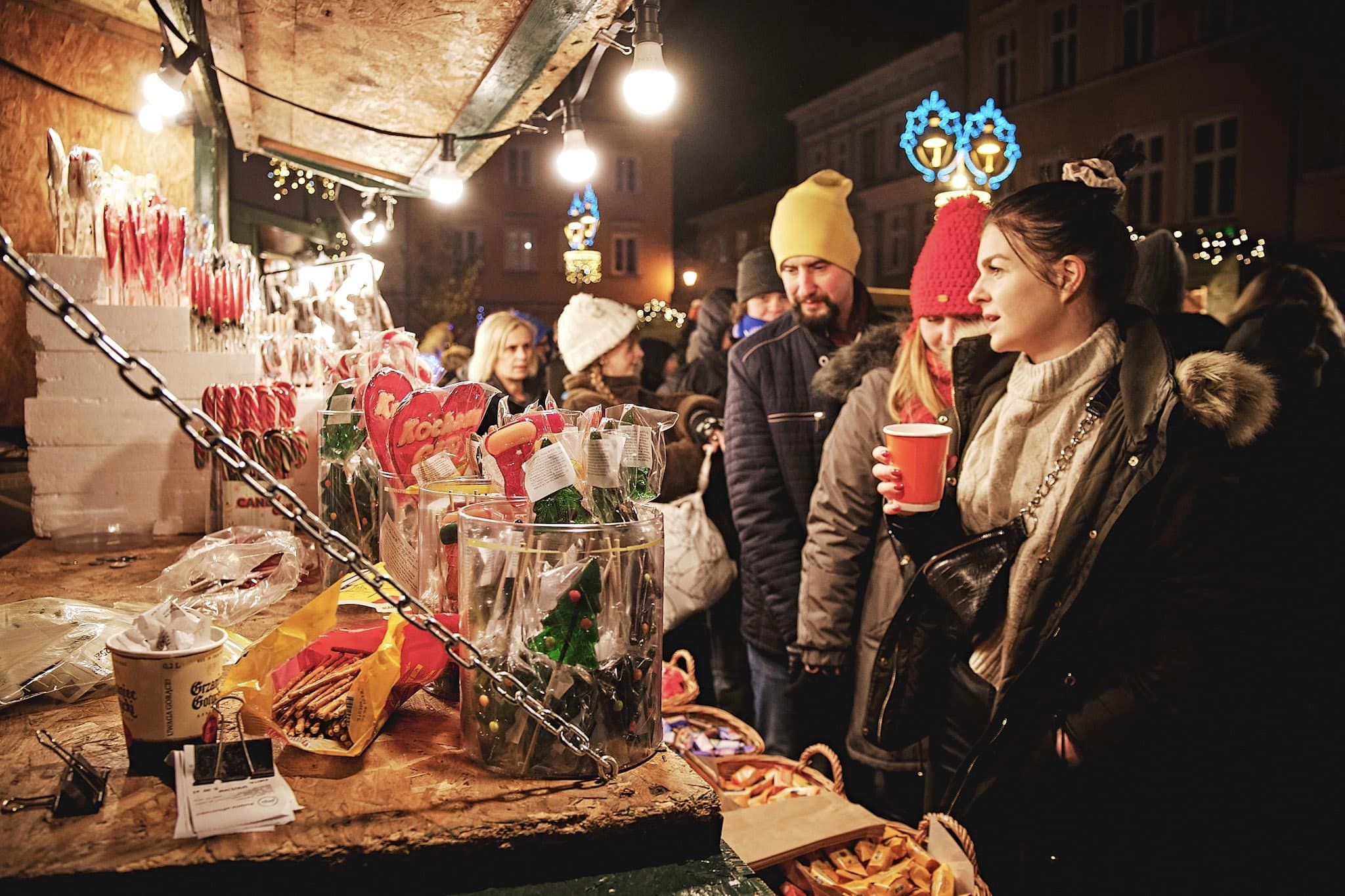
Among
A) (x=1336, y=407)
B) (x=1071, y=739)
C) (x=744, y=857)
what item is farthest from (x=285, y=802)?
(x=1336, y=407)

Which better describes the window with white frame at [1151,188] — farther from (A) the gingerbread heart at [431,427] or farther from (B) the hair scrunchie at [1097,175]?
(A) the gingerbread heart at [431,427]

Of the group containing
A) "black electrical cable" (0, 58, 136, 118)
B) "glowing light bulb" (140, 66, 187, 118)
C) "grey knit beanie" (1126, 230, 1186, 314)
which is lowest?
"grey knit beanie" (1126, 230, 1186, 314)

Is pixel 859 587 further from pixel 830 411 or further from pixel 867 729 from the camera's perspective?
pixel 830 411

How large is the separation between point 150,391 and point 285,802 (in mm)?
522

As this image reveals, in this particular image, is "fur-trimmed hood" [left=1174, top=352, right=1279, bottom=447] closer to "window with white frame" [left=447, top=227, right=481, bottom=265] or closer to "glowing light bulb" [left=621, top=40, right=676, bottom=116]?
"glowing light bulb" [left=621, top=40, right=676, bottom=116]

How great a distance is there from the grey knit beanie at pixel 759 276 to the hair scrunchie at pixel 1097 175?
88.0 inches

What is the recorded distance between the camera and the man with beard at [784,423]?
3.24m

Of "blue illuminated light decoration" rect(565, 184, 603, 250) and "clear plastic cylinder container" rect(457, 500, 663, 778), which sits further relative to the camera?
"blue illuminated light decoration" rect(565, 184, 603, 250)

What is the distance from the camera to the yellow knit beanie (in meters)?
3.42

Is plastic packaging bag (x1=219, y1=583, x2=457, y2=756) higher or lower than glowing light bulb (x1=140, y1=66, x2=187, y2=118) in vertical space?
lower

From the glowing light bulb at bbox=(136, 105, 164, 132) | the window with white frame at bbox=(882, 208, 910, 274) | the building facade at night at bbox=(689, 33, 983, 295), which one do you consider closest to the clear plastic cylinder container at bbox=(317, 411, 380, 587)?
the glowing light bulb at bbox=(136, 105, 164, 132)

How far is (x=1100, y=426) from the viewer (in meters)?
2.08

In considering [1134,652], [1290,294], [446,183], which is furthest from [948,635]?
[446,183]

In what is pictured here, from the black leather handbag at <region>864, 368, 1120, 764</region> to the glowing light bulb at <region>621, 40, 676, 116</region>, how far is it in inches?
77.2
